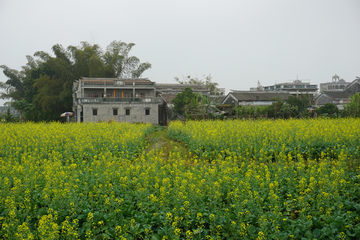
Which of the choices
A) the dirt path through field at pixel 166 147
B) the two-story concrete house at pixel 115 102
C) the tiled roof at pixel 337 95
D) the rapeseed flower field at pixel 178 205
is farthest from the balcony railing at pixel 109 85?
the tiled roof at pixel 337 95

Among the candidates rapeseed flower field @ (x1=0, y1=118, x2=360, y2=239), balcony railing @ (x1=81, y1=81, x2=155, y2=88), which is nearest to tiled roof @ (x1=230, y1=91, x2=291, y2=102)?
balcony railing @ (x1=81, y1=81, x2=155, y2=88)

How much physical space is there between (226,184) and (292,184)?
4.53ft

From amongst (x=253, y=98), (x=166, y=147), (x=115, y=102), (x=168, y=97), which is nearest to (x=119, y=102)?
(x=115, y=102)

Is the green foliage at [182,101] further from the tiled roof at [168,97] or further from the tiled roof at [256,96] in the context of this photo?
the tiled roof at [256,96]

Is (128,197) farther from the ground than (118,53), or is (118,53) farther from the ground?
(118,53)

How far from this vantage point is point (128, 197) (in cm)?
424

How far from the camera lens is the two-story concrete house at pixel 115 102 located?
2795 centimetres

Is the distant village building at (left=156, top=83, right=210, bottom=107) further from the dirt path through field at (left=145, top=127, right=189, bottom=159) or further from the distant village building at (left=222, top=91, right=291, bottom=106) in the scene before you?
the dirt path through field at (left=145, top=127, right=189, bottom=159)

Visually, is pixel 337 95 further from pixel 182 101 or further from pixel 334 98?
pixel 182 101

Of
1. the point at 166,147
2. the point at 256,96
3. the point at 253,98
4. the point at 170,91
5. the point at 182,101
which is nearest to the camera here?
the point at 166,147

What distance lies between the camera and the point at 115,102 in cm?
2841

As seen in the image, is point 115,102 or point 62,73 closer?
point 115,102

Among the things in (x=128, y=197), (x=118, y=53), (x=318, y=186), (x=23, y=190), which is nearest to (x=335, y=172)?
(x=318, y=186)

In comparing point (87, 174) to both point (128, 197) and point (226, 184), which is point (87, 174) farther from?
point (226, 184)
